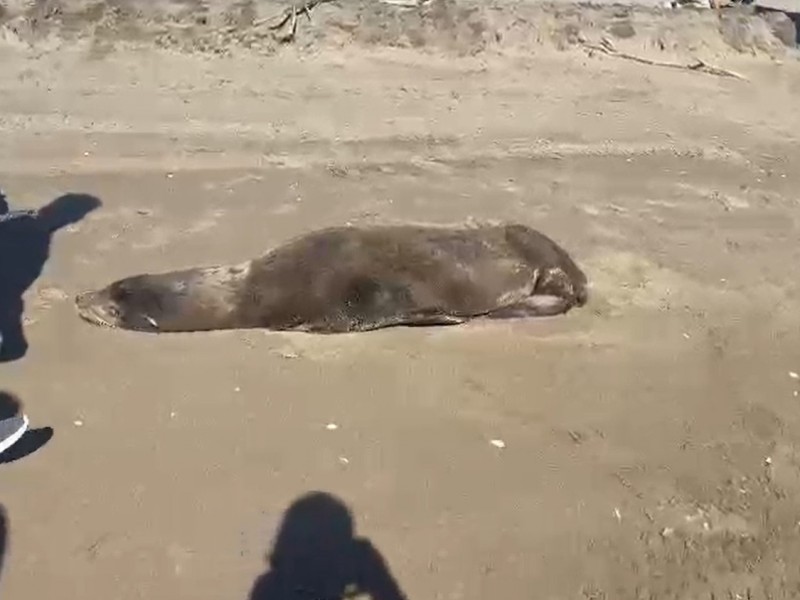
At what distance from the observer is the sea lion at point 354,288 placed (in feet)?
17.8

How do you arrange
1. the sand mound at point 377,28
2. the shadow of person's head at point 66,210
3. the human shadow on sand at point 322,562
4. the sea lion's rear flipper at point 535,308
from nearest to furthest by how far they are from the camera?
1. the human shadow on sand at point 322,562
2. the sea lion's rear flipper at point 535,308
3. the shadow of person's head at point 66,210
4. the sand mound at point 377,28

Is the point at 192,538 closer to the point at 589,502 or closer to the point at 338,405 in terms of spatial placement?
the point at 338,405

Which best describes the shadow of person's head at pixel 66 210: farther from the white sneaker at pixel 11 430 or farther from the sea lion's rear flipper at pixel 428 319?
the sea lion's rear flipper at pixel 428 319

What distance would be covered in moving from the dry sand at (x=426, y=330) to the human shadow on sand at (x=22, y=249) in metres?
0.08

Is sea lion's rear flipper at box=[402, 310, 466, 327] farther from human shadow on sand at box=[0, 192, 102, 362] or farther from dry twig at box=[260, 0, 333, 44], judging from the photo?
dry twig at box=[260, 0, 333, 44]

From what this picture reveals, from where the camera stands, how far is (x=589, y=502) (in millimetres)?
4527

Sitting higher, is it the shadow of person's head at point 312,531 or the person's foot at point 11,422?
the person's foot at point 11,422

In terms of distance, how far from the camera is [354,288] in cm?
542

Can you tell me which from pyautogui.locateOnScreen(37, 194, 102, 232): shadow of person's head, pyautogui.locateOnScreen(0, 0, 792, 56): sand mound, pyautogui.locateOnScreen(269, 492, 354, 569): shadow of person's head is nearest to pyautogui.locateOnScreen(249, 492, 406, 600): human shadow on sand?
pyautogui.locateOnScreen(269, 492, 354, 569): shadow of person's head

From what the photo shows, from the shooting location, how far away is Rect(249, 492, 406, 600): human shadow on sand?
403cm

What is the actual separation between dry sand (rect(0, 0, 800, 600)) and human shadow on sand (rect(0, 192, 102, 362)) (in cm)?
8

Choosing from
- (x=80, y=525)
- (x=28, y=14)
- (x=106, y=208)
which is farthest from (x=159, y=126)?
(x=80, y=525)

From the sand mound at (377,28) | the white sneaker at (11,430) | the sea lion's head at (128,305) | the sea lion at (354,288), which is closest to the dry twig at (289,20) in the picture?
the sand mound at (377,28)

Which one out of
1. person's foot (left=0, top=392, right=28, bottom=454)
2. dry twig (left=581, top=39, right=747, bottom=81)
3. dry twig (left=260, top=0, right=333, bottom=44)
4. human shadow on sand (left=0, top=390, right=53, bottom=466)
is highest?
dry twig (left=260, top=0, right=333, bottom=44)
